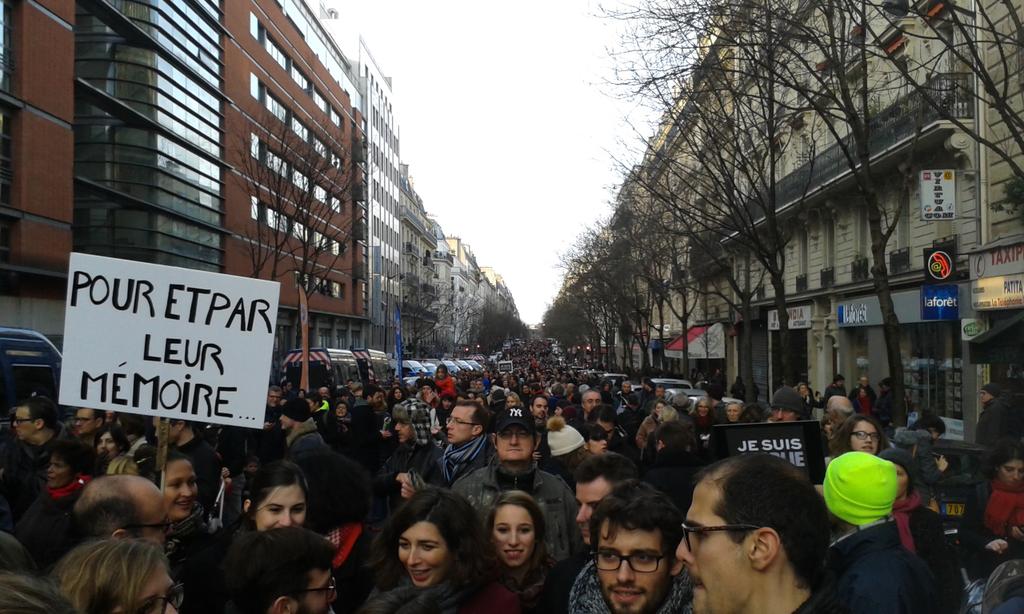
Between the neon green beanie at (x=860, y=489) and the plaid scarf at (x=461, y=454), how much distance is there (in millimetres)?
3766

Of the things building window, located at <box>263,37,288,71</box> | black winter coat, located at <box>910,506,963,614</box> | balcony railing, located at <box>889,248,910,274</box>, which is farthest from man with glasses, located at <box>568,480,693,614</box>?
building window, located at <box>263,37,288,71</box>

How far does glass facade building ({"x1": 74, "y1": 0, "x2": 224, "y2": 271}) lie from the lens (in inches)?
1216

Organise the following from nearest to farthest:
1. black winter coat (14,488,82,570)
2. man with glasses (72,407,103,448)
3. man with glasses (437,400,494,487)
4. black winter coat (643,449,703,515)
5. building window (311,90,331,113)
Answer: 1. black winter coat (14,488,82,570)
2. black winter coat (643,449,703,515)
3. man with glasses (437,400,494,487)
4. man with glasses (72,407,103,448)
5. building window (311,90,331,113)

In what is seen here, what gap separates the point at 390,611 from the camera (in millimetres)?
2926

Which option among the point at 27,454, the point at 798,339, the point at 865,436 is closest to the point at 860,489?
the point at 865,436

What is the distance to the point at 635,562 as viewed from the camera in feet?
10.8

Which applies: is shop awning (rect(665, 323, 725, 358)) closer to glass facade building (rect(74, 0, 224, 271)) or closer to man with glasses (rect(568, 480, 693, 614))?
glass facade building (rect(74, 0, 224, 271))

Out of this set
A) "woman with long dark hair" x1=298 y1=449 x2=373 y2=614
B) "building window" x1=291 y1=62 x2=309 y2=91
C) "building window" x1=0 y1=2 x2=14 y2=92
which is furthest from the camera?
"building window" x1=291 y1=62 x2=309 y2=91

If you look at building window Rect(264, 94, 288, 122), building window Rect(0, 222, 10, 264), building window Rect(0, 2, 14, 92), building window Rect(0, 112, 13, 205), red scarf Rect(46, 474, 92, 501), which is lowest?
red scarf Rect(46, 474, 92, 501)

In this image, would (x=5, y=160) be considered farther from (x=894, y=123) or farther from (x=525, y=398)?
(x=894, y=123)

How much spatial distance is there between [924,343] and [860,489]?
22594 millimetres

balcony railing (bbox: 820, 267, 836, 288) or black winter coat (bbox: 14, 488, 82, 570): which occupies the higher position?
balcony railing (bbox: 820, 267, 836, 288)

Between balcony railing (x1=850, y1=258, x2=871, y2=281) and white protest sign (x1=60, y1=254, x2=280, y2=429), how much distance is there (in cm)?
2467

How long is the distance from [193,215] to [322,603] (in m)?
36.6
